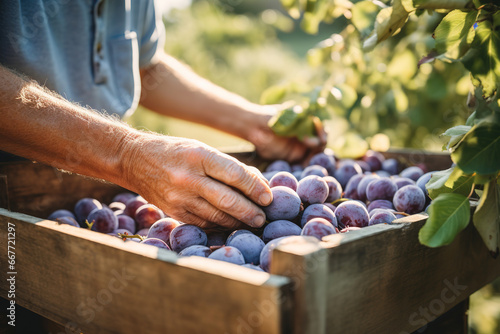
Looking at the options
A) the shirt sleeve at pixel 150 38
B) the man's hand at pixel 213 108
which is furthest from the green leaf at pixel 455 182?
the shirt sleeve at pixel 150 38

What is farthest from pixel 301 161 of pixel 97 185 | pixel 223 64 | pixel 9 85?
pixel 223 64

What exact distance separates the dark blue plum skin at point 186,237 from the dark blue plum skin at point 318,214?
0.25m

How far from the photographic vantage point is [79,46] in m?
1.67

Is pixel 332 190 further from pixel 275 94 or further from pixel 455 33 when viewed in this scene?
pixel 275 94

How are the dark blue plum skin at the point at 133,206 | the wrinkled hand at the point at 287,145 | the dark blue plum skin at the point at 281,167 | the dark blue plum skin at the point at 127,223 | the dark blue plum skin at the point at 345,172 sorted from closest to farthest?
1. the dark blue plum skin at the point at 127,223
2. the dark blue plum skin at the point at 133,206
3. the dark blue plum skin at the point at 345,172
4. the dark blue plum skin at the point at 281,167
5. the wrinkled hand at the point at 287,145

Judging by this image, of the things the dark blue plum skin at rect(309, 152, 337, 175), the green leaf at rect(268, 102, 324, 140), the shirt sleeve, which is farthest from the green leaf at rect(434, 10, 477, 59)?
the shirt sleeve

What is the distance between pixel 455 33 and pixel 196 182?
66cm

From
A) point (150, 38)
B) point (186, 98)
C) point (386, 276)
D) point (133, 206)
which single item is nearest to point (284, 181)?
point (386, 276)

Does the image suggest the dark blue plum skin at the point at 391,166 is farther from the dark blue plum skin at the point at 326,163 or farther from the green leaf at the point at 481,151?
the green leaf at the point at 481,151

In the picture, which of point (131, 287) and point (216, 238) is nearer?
point (131, 287)

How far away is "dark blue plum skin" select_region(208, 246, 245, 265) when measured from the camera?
0.83 m

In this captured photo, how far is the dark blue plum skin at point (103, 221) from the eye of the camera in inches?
49.3

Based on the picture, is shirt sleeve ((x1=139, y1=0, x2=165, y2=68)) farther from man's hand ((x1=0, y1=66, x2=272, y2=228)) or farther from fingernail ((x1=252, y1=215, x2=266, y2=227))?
fingernail ((x1=252, y1=215, x2=266, y2=227))

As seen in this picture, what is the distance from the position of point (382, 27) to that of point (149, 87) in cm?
142
